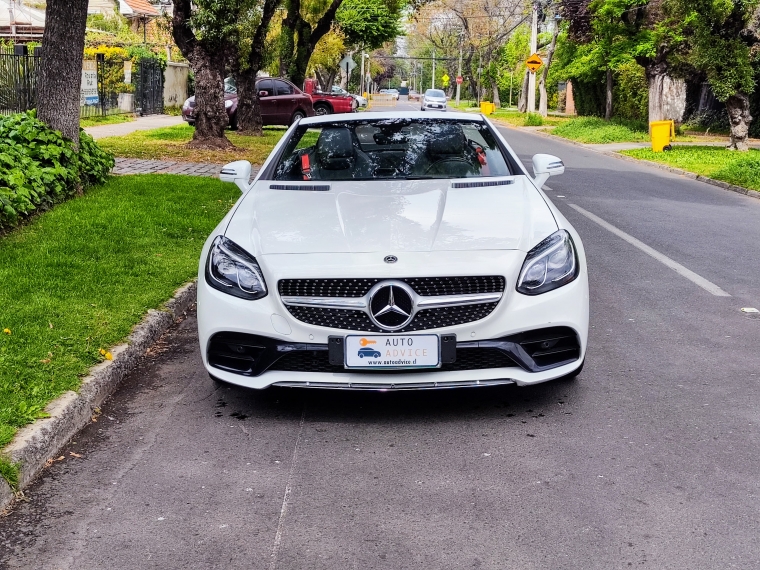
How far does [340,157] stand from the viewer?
580cm

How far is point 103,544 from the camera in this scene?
318cm

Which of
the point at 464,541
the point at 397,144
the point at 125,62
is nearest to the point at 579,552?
the point at 464,541

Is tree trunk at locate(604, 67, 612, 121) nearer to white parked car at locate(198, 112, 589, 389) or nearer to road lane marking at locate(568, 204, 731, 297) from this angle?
road lane marking at locate(568, 204, 731, 297)

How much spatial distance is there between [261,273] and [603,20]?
27.9m

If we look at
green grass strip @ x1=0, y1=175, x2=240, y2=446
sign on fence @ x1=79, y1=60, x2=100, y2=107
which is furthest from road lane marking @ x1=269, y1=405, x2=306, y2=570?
sign on fence @ x1=79, y1=60, x2=100, y2=107

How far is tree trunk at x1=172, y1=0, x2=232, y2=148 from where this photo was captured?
17727 mm

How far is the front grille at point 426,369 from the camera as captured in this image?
4.16 meters

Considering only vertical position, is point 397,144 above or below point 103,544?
above

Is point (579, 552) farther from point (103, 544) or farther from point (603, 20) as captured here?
point (603, 20)

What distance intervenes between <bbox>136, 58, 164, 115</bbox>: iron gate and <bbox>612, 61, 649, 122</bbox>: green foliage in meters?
18.0

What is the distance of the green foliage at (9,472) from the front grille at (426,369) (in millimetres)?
1203

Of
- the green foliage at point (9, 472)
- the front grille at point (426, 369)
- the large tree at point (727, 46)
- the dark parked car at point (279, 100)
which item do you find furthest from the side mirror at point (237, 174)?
the dark parked car at point (279, 100)

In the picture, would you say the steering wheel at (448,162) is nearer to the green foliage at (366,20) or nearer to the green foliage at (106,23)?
the green foliage at (366,20)

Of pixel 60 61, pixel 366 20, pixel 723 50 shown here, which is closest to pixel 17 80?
pixel 60 61
